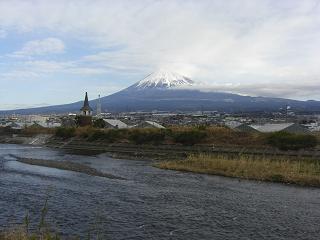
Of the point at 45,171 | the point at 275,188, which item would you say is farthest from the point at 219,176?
the point at 45,171

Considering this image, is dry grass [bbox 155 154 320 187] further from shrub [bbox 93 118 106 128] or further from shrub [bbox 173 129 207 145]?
shrub [bbox 93 118 106 128]

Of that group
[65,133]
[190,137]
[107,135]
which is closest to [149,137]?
[190,137]

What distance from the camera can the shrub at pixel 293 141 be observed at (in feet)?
95.4

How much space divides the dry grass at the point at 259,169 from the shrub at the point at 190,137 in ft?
33.7

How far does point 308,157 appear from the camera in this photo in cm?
2602

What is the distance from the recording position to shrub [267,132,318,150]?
2908 centimetres

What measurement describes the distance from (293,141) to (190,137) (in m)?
9.30

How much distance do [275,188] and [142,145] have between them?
21.9m

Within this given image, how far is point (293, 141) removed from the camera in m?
29.5

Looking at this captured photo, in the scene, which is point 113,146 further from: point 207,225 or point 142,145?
point 207,225

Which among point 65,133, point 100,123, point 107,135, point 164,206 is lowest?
point 65,133

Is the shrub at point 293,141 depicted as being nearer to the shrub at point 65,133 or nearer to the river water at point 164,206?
the river water at point 164,206

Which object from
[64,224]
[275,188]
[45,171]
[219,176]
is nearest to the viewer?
[64,224]

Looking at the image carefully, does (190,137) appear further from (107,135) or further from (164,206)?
(164,206)
